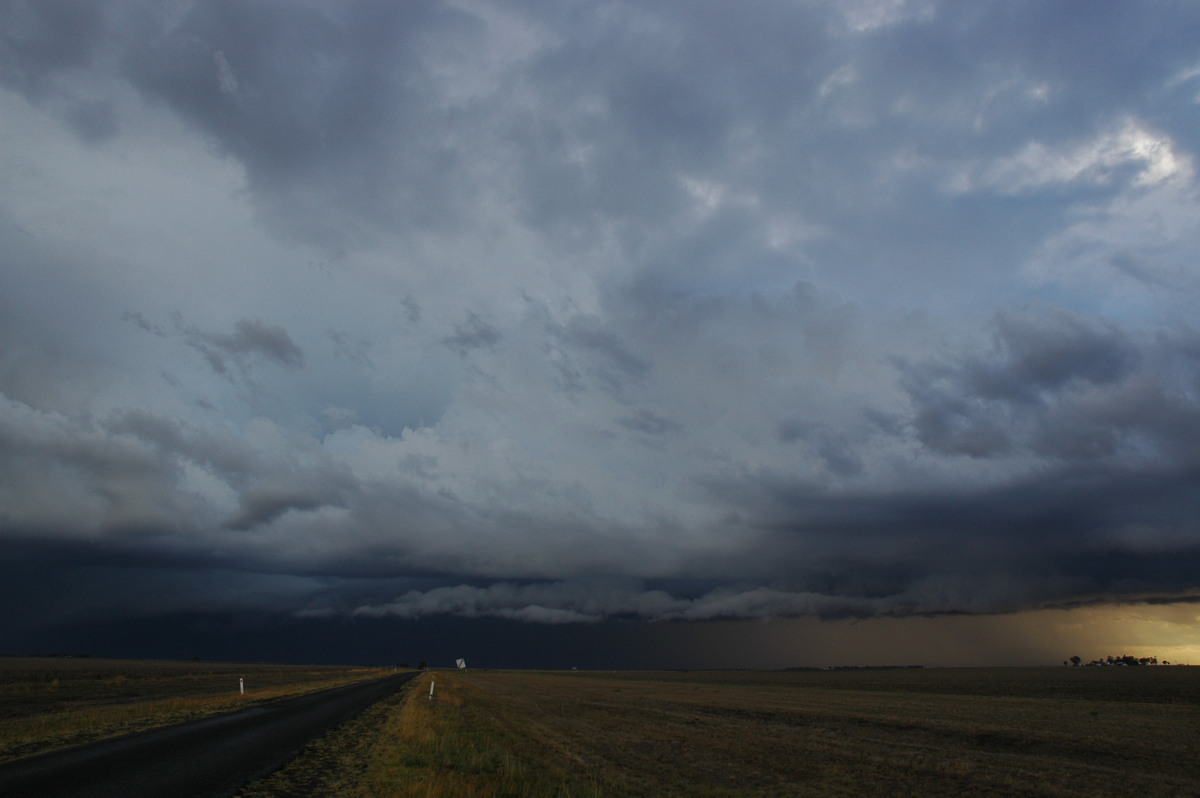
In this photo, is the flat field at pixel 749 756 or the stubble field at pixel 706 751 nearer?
the flat field at pixel 749 756

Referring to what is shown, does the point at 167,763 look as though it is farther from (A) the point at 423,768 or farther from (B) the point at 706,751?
(B) the point at 706,751

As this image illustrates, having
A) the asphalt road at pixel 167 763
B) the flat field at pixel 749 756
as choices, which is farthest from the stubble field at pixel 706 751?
the asphalt road at pixel 167 763

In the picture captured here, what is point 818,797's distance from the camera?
19.1 meters

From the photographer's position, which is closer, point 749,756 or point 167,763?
point 167,763

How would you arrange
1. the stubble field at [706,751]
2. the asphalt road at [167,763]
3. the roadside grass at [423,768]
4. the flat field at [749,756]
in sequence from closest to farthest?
the asphalt road at [167,763] < the roadside grass at [423,768] < the flat field at [749,756] < the stubble field at [706,751]

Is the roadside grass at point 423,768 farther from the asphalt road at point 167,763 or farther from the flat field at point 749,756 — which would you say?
the asphalt road at point 167,763

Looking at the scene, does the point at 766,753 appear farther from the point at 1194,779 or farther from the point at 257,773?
the point at 257,773

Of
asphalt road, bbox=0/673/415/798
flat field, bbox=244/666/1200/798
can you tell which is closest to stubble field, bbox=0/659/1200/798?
flat field, bbox=244/666/1200/798

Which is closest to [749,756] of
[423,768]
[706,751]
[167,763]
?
[706,751]

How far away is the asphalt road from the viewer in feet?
51.3

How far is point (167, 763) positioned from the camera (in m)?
19.4

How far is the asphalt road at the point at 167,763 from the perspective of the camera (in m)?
15.6

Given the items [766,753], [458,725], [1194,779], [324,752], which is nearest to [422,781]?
[324,752]

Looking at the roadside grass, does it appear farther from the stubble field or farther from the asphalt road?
the asphalt road
